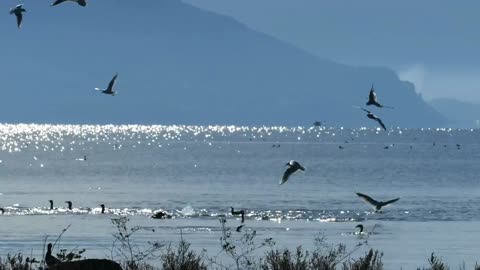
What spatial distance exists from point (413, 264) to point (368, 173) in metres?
96.8

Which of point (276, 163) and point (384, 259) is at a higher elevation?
point (276, 163)

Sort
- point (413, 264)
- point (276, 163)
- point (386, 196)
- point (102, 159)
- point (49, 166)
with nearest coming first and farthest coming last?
point (413, 264) → point (386, 196) → point (49, 166) → point (276, 163) → point (102, 159)

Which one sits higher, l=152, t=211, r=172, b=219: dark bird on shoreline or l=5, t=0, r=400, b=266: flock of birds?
l=5, t=0, r=400, b=266: flock of birds

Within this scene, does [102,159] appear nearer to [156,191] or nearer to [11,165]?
[11,165]

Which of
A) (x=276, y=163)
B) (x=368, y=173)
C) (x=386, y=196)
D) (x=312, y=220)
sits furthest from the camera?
(x=276, y=163)

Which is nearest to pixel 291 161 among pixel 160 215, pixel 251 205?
pixel 160 215

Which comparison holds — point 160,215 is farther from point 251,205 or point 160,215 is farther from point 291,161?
point 291,161

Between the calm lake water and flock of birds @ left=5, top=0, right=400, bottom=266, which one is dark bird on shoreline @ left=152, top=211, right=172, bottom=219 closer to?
the calm lake water

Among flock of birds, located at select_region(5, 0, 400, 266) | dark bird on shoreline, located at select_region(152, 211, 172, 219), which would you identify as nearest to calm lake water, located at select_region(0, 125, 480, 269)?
dark bird on shoreline, located at select_region(152, 211, 172, 219)

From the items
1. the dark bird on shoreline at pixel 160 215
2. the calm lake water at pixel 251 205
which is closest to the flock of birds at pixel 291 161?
the calm lake water at pixel 251 205

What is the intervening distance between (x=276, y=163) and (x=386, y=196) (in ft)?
230

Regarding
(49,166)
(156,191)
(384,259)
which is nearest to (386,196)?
(156,191)

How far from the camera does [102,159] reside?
18112 cm

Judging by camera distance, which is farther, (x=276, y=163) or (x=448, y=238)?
(x=276, y=163)
